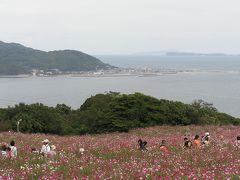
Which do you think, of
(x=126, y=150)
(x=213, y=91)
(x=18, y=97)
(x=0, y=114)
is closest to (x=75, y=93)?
(x=18, y=97)

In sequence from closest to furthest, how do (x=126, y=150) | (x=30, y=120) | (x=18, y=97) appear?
(x=126, y=150) < (x=30, y=120) < (x=18, y=97)

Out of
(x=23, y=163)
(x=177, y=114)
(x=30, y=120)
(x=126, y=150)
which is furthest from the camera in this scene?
(x=177, y=114)

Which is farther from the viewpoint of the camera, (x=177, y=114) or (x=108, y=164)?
(x=177, y=114)

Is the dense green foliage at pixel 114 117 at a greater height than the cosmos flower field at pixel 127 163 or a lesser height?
lesser

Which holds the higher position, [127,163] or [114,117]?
[127,163]

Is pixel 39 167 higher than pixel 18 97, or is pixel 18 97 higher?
pixel 39 167

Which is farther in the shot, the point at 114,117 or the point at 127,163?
the point at 114,117

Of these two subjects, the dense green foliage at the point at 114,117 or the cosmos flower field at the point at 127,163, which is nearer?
the cosmos flower field at the point at 127,163

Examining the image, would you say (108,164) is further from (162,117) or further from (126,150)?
→ (162,117)

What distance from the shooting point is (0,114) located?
4316cm

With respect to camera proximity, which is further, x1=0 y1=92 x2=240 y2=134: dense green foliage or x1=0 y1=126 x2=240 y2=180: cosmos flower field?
x1=0 y1=92 x2=240 y2=134: dense green foliage

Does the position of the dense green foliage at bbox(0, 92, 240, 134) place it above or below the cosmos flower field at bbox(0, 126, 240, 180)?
below

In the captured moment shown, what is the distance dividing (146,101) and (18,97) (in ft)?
432

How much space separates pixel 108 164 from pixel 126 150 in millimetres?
3891
